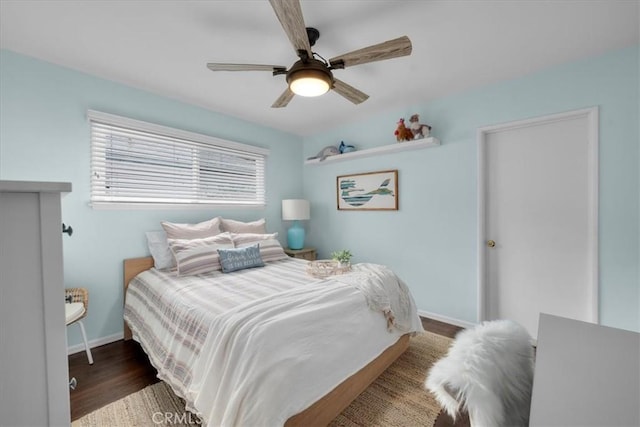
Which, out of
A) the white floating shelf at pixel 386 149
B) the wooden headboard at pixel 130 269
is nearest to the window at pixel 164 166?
the wooden headboard at pixel 130 269

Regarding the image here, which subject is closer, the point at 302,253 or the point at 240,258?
the point at 240,258

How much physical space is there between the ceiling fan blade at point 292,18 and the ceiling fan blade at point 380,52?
0.26 m

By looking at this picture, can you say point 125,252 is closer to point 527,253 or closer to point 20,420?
point 20,420

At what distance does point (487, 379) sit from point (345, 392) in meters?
1.24

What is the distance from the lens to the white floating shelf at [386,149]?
2.89 meters

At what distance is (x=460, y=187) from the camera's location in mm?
2820

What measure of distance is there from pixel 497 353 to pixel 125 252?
3052 millimetres

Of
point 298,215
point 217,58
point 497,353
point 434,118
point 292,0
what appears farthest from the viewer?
point 298,215

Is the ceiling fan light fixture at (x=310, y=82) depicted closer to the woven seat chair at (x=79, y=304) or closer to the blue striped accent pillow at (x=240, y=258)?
the blue striped accent pillow at (x=240, y=258)

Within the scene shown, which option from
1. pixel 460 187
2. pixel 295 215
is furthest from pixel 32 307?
pixel 295 215

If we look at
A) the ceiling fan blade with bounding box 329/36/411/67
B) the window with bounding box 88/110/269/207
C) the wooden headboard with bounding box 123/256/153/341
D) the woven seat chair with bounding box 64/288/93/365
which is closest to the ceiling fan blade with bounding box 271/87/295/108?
the ceiling fan blade with bounding box 329/36/411/67

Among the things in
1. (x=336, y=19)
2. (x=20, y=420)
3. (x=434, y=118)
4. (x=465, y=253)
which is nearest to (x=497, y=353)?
(x=20, y=420)

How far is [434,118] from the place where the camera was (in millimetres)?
2994

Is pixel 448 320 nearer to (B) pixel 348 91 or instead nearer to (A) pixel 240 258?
(A) pixel 240 258
